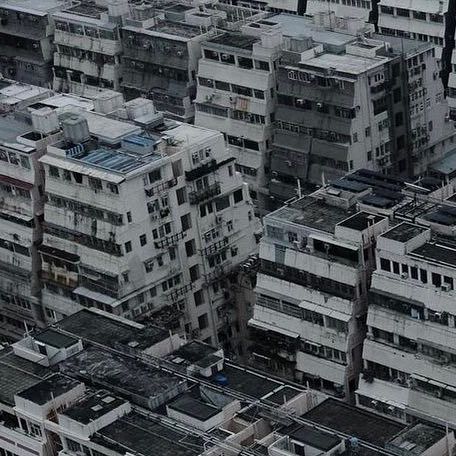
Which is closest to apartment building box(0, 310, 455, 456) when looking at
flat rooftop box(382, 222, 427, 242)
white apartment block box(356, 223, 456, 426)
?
white apartment block box(356, 223, 456, 426)

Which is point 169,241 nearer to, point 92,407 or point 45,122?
point 45,122

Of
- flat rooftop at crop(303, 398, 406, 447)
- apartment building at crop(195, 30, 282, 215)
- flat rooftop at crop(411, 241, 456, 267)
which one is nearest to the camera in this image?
flat rooftop at crop(303, 398, 406, 447)

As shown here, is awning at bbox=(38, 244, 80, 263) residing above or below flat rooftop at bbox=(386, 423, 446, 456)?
below

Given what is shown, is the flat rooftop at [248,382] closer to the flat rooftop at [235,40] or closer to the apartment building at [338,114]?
the apartment building at [338,114]

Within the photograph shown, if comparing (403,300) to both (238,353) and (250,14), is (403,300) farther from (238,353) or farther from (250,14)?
(250,14)

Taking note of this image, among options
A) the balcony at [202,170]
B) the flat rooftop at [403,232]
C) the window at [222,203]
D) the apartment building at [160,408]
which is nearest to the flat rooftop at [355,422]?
the apartment building at [160,408]

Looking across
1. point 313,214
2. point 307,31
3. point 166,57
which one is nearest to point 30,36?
point 166,57

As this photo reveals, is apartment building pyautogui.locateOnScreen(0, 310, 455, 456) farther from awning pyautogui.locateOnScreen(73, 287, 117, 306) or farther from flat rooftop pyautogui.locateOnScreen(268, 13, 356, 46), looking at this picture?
flat rooftop pyautogui.locateOnScreen(268, 13, 356, 46)

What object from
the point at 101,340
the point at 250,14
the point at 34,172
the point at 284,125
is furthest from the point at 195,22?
the point at 101,340
